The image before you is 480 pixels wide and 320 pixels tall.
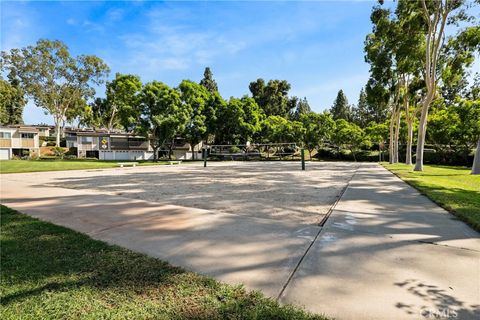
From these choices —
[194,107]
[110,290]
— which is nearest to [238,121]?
[194,107]

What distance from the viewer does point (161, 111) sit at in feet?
90.5

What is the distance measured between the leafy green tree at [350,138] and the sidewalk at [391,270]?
1102 inches

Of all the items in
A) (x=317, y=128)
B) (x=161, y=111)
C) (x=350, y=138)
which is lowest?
(x=350, y=138)

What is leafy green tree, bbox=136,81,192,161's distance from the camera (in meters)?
27.2

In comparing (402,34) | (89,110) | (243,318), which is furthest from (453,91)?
(89,110)

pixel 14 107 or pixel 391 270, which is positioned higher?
pixel 14 107

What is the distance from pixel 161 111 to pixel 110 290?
2731 cm

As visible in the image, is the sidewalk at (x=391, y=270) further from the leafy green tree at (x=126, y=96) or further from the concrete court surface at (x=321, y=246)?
the leafy green tree at (x=126, y=96)

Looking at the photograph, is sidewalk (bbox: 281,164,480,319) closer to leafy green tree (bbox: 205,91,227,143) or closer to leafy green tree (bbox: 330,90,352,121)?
leafy green tree (bbox: 205,91,227,143)

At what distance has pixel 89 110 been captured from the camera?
46812 mm

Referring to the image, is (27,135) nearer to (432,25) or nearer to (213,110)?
(213,110)

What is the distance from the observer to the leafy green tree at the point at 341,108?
55037mm

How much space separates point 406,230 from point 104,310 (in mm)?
3547

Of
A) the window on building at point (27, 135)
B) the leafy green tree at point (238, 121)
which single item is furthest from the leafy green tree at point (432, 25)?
the window on building at point (27, 135)
